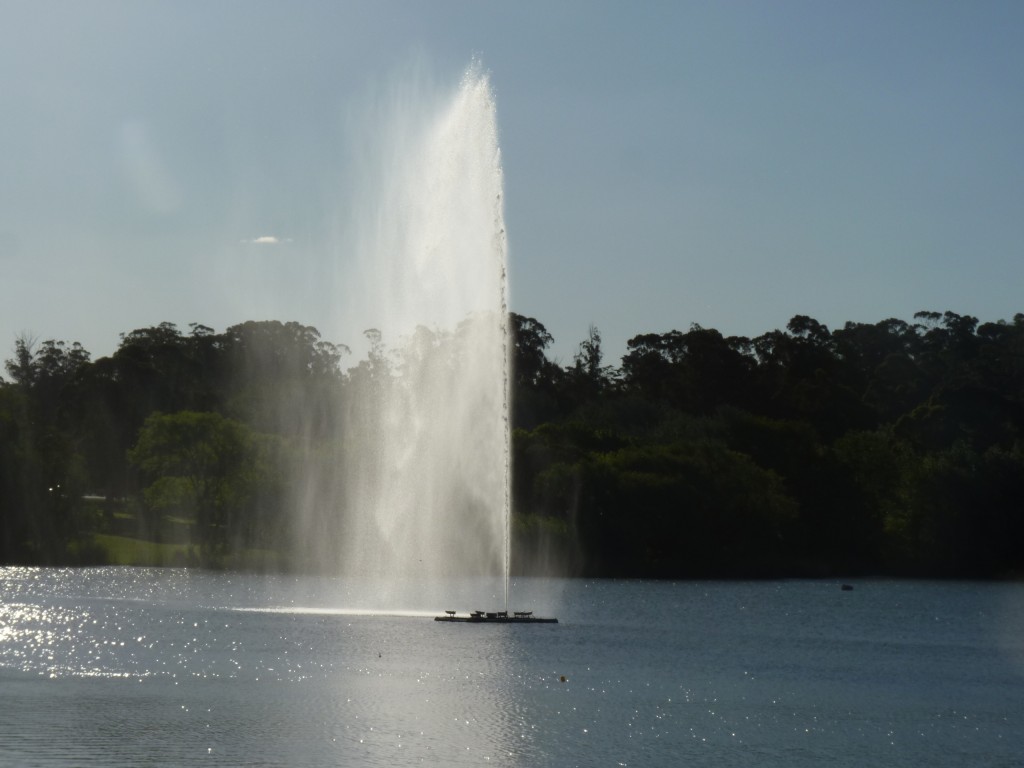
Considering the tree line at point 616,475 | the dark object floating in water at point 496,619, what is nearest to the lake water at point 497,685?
the dark object floating in water at point 496,619

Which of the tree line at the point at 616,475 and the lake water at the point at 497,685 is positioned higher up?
the tree line at the point at 616,475

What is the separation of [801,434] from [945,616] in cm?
4696

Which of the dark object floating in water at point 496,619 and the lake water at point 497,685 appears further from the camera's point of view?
the dark object floating in water at point 496,619

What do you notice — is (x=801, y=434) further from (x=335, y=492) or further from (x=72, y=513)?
(x=72, y=513)

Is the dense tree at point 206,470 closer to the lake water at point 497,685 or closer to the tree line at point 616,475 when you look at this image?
the tree line at point 616,475

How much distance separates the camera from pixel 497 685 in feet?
133

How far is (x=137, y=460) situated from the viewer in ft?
346

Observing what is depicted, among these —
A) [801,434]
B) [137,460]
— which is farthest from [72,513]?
[801,434]

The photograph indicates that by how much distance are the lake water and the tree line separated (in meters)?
27.2

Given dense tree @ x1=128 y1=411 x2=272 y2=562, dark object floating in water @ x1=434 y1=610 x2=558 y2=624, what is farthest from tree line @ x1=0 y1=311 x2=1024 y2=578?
dark object floating in water @ x1=434 y1=610 x2=558 y2=624

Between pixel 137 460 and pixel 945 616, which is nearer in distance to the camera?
pixel 945 616

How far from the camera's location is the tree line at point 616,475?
330 feet

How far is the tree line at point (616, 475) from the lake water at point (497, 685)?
27.2m

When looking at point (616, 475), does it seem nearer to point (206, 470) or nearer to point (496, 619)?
point (206, 470)
